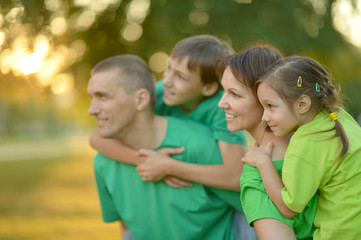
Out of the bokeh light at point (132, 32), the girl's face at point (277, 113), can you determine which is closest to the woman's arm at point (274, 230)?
the girl's face at point (277, 113)

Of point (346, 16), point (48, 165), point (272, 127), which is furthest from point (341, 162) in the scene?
point (48, 165)

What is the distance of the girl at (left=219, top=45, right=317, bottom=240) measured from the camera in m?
2.17

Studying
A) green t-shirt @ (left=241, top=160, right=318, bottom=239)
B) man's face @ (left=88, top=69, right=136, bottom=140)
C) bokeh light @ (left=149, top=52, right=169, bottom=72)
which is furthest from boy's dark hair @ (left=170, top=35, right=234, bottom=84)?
bokeh light @ (left=149, top=52, right=169, bottom=72)

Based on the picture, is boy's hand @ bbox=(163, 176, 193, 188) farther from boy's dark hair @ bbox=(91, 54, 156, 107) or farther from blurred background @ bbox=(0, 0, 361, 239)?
blurred background @ bbox=(0, 0, 361, 239)

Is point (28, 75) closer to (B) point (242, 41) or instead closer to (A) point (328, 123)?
(B) point (242, 41)

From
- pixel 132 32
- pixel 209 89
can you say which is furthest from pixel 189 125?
pixel 132 32

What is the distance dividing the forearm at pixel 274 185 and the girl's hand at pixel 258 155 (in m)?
0.03

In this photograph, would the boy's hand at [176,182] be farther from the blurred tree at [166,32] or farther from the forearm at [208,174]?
the blurred tree at [166,32]

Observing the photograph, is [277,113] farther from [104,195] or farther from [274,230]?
[104,195]

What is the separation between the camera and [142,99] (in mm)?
3180

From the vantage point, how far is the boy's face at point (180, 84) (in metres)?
3.15

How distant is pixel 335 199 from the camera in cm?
209

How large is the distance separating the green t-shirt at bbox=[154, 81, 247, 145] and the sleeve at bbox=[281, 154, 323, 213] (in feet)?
3.16

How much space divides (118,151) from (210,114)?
0.67m
